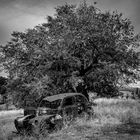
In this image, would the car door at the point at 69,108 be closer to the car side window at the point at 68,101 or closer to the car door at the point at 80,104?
the car side window at the point at 68,101

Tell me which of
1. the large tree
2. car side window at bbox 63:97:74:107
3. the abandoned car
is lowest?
the abandoned car

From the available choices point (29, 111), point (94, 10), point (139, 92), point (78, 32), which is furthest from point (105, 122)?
point (139, 92)

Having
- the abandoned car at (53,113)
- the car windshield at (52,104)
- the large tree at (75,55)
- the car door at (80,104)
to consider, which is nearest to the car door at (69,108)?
the abandoned car at (53,113)

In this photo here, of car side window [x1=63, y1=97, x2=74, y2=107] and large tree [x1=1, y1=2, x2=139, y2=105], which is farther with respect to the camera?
large tree [x1=1, y1=2, x2=139, y2=105]

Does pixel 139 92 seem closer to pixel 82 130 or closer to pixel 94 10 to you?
pixel 94 10

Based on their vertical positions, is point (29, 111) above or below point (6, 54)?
below

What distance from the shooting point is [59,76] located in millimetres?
21172

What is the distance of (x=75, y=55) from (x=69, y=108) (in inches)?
449

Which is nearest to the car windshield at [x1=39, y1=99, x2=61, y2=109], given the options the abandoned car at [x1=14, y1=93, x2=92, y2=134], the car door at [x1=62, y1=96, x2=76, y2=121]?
the abandoned car at [x1=14, y1=93, x2=92, y2=134]

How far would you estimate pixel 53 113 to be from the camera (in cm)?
1102

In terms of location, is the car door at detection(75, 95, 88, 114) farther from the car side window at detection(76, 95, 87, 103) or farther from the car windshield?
the car windshield

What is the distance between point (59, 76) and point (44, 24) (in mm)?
8069

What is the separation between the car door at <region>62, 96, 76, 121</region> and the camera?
11359 mm

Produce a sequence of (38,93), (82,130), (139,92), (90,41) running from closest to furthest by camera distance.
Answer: (82,130) < (38,93) < (90,41) < (139,92)
